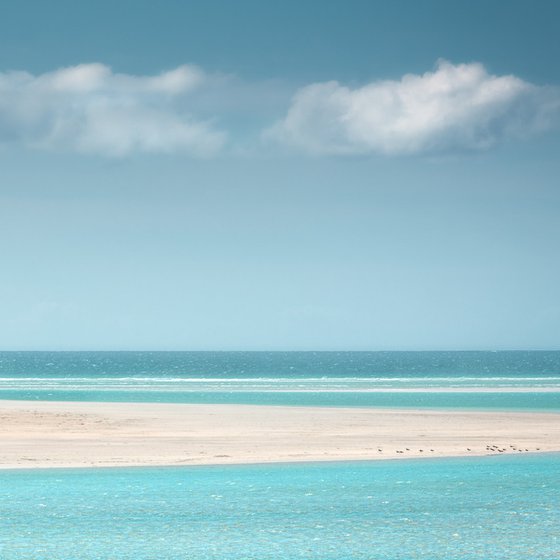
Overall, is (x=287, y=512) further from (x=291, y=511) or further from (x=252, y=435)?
(x=252, y=435)

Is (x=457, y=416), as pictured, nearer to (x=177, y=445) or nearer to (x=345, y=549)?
(x=177, y=445)

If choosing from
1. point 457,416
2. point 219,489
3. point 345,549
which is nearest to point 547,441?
point 457,416

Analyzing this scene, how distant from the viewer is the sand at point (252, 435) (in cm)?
3203

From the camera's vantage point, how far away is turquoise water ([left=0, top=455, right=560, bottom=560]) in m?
19.2

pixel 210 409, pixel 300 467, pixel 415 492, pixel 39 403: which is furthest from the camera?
pixel 39 403

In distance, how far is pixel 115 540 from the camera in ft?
65.1

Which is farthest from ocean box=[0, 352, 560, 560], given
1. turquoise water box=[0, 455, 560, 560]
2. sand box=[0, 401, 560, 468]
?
sand box=[0, 401, 560, 468]

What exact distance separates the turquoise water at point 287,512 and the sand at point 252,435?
7.96ft

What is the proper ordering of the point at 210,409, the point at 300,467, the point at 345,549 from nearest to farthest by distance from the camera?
the point at 345,549
the point at 300,467
the point at 210,409

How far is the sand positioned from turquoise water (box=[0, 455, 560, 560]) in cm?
243

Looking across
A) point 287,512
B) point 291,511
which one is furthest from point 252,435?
point 287,512

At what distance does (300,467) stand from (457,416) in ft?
62.3

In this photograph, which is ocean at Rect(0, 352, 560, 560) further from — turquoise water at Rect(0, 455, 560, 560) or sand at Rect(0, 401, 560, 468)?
sand at Rect(0, 401, 560, 468)

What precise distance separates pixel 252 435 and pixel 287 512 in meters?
15.4
